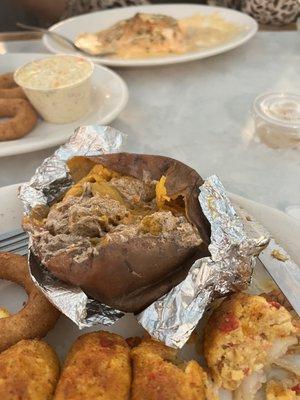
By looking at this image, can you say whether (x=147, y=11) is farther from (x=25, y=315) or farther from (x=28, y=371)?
(x=28, y=371)

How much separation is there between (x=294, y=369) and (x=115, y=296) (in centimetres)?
36

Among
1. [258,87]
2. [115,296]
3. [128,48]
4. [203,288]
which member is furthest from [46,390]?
[128,48]

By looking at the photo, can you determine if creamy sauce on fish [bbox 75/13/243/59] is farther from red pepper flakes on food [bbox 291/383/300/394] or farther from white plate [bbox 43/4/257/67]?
red pepper flakes on food [bbox 291/383/300/394]

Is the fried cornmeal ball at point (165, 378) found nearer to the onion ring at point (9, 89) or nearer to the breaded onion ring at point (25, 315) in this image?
the breaded onion ring at point (25, 315)

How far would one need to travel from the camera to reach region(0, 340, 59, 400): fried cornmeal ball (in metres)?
0.86

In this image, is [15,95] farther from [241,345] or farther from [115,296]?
[241,345]

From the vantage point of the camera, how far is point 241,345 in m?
0.93

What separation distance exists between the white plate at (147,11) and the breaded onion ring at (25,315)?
1.13 metres

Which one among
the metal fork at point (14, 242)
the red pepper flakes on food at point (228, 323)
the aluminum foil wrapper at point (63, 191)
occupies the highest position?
the aluminum foil wrapper at point (63, 191)

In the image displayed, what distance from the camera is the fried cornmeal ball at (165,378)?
0.85 metres

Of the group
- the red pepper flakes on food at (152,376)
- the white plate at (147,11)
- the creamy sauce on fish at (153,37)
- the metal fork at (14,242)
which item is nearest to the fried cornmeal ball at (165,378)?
the red pepper flakes on food at (152,376)

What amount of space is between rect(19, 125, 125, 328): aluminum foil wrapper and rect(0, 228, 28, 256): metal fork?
100 millimetres

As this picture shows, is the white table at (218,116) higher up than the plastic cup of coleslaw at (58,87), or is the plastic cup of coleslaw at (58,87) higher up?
the plastic cup of coleslaw at (58,87)

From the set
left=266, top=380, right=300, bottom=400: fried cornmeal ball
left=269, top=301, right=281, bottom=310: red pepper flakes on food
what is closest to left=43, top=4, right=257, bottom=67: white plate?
left=269, top=301, right=281, bottom=310: red pepper flakes on food
